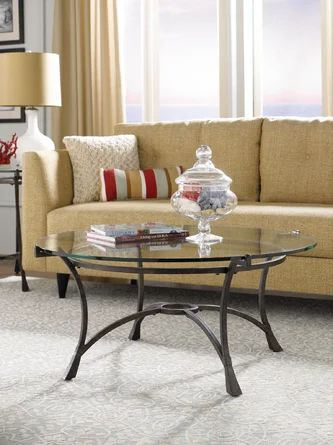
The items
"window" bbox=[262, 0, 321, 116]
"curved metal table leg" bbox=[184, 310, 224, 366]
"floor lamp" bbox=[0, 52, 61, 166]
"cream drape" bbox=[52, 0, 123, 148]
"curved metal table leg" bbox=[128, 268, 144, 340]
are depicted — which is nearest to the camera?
"curved metal table leg" bbox=[184, 310, 224, 366]

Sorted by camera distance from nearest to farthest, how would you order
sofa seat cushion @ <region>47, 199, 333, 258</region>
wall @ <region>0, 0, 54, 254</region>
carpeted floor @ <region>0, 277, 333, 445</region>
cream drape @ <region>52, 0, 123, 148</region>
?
carpeted floor @ <region>0, 277, 333, 445</region> < sofa seat cushion @ <region>47, 199, 333, 258</region> < cream drape @ <region>52, 0, 123, 148</region> < wall @ <region>0, 0, 54, 254</region>

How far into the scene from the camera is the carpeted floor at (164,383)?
2287mm

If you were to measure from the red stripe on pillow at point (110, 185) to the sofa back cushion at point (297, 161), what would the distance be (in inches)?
31.7

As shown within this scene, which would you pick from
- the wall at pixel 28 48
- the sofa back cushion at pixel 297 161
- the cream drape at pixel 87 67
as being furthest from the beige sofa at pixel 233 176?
the wall at pixel 28 48

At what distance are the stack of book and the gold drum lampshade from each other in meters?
2.10

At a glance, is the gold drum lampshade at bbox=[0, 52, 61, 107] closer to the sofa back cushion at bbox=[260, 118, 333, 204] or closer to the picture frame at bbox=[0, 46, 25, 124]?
the picture frame at bbox=[0, 46, 25, 124]

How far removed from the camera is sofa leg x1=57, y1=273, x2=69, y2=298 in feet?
14.3

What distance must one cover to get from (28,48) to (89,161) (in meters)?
1.79

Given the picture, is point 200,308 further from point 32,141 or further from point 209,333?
point 32,141

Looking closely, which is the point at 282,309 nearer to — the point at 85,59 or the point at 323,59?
the point at 323,59

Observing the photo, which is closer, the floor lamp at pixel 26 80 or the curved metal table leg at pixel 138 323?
the curved metal table leg at pixel 138 323

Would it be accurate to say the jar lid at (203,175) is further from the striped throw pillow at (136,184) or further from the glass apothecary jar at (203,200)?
the striped throw pillow at (136,184)

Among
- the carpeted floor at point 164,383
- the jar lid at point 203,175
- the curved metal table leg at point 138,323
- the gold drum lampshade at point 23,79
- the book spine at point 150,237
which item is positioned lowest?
the carpeted floor at point 164,383

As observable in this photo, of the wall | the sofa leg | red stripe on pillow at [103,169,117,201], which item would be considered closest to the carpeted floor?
the sofa leg
